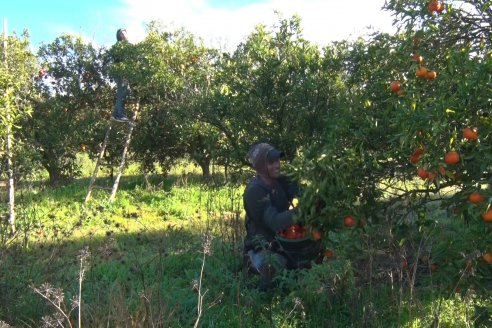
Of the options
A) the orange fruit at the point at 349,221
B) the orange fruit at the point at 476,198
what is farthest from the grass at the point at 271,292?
the orange fruit at the point at 476,198

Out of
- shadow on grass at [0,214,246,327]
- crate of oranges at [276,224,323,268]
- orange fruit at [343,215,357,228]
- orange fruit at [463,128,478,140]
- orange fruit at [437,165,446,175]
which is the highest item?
orange fruit at [463,128,478,140]

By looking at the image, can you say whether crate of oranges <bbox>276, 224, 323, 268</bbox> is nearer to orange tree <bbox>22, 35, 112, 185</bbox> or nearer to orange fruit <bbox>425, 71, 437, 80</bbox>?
orange fruit <bbox>425, 71, 437, 80</bbox>

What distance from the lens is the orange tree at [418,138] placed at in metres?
2.77

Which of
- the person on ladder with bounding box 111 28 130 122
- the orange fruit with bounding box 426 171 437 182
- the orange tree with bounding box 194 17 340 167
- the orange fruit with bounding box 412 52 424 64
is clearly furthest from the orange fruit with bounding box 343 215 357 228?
the person on ladder with bounding box 111 28 130 122

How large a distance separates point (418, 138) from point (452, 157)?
255 mm

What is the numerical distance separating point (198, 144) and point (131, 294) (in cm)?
785

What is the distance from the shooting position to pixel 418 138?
9.54 ft

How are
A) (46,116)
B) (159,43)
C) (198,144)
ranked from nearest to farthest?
(159,43)
(46,116)
(198,144)

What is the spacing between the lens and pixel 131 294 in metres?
4.43

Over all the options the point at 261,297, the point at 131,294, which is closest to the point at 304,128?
the point at 261,297

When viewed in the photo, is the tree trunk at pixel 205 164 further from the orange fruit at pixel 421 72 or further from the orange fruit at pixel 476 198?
the orange fruit at pixel 476 198

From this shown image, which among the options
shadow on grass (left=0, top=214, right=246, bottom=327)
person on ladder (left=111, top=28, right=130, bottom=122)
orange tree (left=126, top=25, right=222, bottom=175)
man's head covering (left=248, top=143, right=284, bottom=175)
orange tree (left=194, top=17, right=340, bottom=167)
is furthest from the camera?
person on ladder (left=111, top=28, right=130, bottom=122)

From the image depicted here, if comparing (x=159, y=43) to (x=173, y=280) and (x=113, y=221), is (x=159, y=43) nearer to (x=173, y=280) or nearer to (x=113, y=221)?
(x=113, y=221)

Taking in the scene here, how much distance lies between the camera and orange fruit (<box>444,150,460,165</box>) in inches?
107
